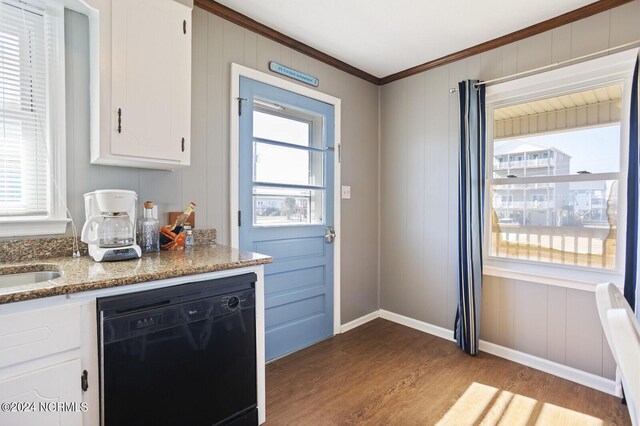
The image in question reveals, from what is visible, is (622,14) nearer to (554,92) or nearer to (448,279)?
(554,92)

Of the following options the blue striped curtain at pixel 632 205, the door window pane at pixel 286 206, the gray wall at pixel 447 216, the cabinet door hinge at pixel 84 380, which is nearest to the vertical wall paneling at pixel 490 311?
the gray wall at pixel 447 216

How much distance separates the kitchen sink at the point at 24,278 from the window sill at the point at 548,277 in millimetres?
2859

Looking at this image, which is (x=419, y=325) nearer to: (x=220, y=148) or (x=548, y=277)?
(x=548, y=277)

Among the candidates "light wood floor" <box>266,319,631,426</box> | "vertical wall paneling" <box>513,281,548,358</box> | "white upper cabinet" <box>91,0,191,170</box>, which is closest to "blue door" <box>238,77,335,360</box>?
"light wood floor" <box>266,319,631,426</box>

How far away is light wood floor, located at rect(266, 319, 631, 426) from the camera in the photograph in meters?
1.91

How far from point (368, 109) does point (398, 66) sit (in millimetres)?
476

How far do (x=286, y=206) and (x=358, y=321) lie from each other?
1.42 m

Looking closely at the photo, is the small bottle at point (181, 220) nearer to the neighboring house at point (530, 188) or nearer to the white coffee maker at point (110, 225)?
the white coffee maker at point (110, 225)

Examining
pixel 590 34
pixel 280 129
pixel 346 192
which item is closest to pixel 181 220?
pixel 280 129

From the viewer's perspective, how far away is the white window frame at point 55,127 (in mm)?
1646

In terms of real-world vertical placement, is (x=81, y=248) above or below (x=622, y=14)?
below

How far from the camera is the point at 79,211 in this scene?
1744 mm

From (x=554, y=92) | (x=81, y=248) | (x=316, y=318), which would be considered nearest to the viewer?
(x=81, y=248)

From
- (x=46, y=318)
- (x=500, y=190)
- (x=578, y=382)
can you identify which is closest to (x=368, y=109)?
(x=500, y=190)
